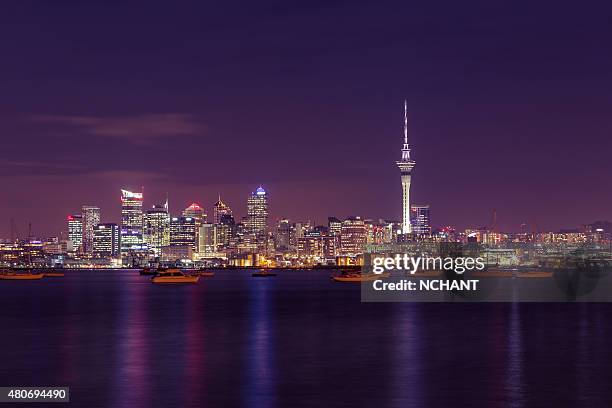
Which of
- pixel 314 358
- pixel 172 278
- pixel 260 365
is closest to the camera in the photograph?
pixel 260 365

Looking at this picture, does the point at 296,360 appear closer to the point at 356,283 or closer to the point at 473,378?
the point at 473,378

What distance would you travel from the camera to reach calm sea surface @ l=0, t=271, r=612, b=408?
3609 centimetres

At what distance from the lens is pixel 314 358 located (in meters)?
48.2

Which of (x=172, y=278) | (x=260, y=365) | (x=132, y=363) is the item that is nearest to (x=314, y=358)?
(x=260, y=365)

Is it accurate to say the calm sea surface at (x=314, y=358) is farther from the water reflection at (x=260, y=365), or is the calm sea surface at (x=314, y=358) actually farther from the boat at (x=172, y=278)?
the boat at (x=172, y=278)

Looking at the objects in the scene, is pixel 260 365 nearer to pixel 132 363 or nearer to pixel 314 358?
pixel 314 358

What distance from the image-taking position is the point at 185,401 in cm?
3462

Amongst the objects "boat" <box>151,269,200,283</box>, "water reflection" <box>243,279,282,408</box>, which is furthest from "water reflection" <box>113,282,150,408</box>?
"boat" <box>151,269,200,283</box>

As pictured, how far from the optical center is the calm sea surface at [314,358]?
36094mm

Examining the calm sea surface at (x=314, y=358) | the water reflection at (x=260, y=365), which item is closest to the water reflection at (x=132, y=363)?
the calm sea surface at (x=314, y=358)

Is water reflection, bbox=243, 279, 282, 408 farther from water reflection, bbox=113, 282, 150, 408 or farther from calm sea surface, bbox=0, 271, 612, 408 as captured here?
water reflection, bbox=113, 282, 150, 408

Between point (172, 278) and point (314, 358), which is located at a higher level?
point (172, 278)

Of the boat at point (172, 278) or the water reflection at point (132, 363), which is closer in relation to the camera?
the water reflection at point (132, 363)

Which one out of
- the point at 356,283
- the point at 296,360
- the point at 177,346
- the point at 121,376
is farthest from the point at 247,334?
the point at 356,283
